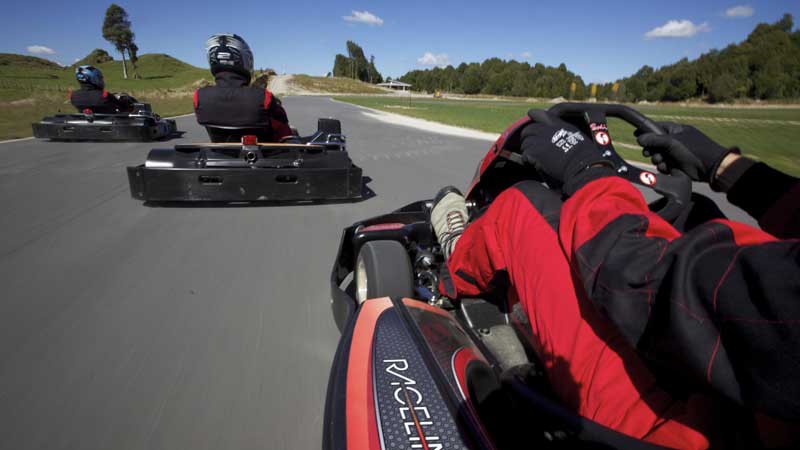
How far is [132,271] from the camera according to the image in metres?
2.89

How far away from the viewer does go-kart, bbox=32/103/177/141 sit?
8.26 meters

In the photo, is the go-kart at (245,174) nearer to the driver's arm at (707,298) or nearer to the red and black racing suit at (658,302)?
the red and black racing suit at (658,302)

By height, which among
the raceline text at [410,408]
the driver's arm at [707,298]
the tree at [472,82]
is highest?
the tree at [472,82]

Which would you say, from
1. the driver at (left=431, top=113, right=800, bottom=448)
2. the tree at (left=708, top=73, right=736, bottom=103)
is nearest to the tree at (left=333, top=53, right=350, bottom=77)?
the tree at (left=708, top=73, right=736, bottom=103)

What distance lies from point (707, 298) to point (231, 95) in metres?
4.91

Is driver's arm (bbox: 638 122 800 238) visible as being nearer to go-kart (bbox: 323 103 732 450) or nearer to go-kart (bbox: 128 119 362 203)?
go-kart (bbox: 323 103 732 450)

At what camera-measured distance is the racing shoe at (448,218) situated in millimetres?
2258

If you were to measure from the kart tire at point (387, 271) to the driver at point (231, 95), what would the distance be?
338cm

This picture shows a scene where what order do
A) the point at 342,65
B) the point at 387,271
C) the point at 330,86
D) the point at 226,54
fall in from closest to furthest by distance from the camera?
A: the point at 387,271 < the point at 226,54 < the point at 330,86 < the point at 342,65

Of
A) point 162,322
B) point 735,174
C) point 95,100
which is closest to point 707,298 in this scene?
point 735,174

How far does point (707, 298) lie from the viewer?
76 cm

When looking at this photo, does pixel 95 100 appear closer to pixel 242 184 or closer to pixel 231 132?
pixel 231 132

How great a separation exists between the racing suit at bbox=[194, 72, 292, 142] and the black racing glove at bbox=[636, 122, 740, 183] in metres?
4.24

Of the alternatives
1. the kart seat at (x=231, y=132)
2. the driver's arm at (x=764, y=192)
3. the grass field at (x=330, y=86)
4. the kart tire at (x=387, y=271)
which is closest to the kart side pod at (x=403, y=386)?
the kart tire at (x=387, y=271)
